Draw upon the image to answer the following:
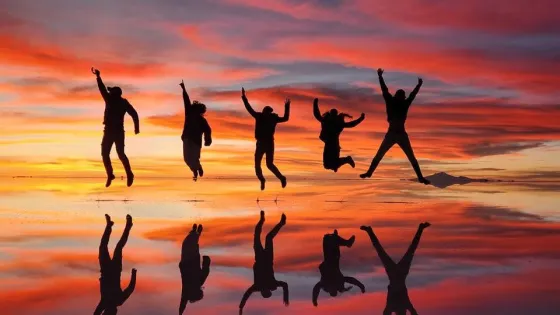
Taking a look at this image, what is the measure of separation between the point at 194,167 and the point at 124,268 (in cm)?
1161

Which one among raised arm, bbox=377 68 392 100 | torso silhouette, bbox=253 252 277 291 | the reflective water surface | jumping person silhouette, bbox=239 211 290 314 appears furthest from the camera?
raised arm, bbox=377 68 392 100

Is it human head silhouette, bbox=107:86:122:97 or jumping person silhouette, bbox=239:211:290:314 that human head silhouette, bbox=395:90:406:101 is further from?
human head silhouette, bbox=107:86:122:97

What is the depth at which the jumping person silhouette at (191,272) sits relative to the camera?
252 inches

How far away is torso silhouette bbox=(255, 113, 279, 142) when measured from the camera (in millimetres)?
18875

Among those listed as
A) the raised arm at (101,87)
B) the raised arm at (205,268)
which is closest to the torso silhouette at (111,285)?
the raised arm at (205,268)

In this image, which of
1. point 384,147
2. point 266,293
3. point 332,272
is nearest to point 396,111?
point 384,147

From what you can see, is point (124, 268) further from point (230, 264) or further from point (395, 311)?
point (395, 311)

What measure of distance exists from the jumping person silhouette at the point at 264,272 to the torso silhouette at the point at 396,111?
705 cm

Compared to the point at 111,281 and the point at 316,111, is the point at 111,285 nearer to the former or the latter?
the point at 111,281

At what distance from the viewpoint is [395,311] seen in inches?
231

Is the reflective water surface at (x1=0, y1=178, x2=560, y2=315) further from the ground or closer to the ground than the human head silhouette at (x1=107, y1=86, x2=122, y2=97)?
closer to the ground

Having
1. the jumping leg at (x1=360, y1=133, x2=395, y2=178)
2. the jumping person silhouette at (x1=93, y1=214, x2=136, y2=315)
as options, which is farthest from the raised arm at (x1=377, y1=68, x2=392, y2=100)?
the jumping person silhouette at (x1=93, y1=214, x2=136, y2=315)

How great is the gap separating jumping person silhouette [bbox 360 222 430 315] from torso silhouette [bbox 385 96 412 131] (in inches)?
263

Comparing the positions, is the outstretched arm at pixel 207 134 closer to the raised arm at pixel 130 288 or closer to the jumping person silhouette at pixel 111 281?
the jumping person silhouette at pixel 111 281
